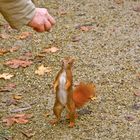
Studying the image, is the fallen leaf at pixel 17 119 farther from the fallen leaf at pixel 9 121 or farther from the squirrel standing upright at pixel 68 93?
the squirrel standing upright at pixel 68 93

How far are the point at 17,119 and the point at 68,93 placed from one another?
0.55 m

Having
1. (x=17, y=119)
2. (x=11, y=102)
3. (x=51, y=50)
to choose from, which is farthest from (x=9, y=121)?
(x=51, y=50)

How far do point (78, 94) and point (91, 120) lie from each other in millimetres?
262

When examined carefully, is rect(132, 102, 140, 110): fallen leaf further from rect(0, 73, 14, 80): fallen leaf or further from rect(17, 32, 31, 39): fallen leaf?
rect(17, 32, 31, 39): fallen leaf

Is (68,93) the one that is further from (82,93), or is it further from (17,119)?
(17,119)

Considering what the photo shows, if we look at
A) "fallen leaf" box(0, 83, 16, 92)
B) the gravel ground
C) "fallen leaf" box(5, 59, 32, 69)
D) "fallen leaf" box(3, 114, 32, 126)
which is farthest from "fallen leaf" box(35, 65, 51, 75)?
"fallen leaf" box(3, 114, 32, 126)

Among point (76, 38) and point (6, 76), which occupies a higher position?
point (6, 76)

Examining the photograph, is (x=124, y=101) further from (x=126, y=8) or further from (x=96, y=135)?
(x=126, y=8)

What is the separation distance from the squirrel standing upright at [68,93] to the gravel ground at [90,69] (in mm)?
164

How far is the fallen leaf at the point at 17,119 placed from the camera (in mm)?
3817

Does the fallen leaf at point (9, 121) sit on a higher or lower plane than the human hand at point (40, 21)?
lower

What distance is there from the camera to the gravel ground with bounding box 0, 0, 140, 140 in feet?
12.2

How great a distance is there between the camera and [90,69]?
470cm

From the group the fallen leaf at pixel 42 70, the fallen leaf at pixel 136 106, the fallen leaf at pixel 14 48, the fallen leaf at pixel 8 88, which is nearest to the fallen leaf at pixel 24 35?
the fallen leaf at pixel 14 48
